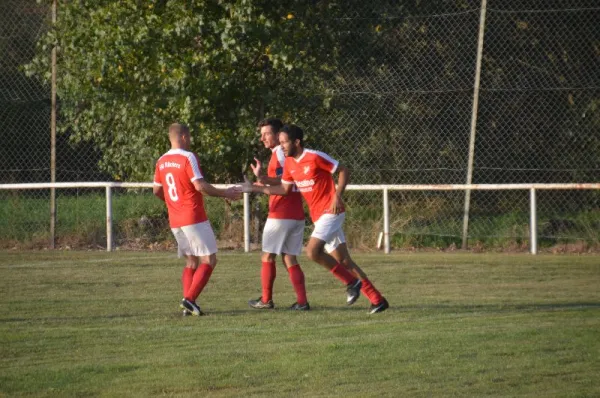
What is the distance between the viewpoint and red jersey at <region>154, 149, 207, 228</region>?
10117 millimetres

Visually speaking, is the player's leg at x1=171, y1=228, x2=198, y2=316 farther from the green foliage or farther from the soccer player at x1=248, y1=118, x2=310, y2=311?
the green foliage

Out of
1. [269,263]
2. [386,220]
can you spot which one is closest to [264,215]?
[386,220]

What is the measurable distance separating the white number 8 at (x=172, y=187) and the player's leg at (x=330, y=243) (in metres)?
1.34

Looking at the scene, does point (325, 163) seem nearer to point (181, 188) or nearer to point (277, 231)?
point (277, 231)

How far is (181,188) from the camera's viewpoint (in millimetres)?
10172

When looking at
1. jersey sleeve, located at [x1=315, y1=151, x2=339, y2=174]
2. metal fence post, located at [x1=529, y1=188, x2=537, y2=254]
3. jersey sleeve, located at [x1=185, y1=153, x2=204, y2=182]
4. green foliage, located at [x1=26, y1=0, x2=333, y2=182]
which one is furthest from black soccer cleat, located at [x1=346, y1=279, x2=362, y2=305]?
green foliage, located at [x1=26, y1=0, x2=333, y2=182]

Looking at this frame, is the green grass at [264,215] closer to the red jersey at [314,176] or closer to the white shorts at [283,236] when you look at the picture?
the white shorts at [283,236]

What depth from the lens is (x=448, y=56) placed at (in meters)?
17.3

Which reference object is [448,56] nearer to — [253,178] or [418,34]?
[418,34]

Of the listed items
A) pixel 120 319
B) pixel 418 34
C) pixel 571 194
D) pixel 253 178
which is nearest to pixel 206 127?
pixel 253 178

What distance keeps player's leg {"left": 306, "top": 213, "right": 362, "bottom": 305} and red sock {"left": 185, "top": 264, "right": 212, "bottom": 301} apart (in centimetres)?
97

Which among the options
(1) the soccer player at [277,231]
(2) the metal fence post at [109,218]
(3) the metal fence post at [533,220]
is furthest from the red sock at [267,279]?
(2) the metal fence post at [109,218]

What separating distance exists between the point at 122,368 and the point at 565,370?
9.64 ft

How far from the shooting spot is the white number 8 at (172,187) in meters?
10.2
